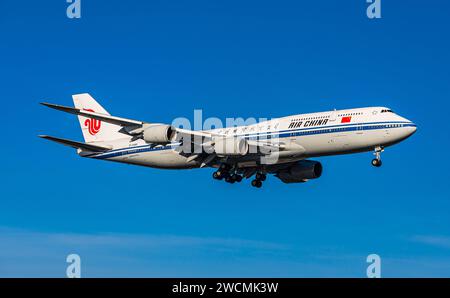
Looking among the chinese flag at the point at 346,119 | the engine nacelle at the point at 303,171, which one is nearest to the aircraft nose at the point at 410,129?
the chinese flag at the point at 346,119

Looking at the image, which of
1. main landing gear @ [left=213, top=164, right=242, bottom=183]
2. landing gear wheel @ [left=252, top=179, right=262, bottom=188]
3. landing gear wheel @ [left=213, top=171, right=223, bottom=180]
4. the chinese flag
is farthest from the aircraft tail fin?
the chinese flag

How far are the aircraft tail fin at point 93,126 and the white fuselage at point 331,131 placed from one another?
482 inches

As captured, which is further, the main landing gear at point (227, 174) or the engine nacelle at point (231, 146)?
the main landing gear at point (227, 174)

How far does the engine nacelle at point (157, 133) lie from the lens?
223 ft

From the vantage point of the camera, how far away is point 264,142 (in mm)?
70312

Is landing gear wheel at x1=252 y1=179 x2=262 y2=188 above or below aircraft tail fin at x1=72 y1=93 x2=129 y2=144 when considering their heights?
below

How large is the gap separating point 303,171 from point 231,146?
33.2 ft

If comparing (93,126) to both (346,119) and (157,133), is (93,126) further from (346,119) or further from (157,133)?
(346,119)

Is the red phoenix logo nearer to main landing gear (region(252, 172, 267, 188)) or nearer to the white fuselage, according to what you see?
the white fuselage

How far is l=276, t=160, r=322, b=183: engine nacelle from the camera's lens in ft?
250

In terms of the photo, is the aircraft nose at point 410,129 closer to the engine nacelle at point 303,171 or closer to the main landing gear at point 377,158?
the main landing gear at point 377,158

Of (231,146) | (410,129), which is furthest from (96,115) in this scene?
(410,129)

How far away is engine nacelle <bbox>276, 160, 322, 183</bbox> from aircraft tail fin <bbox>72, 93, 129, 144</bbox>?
55.9ft
